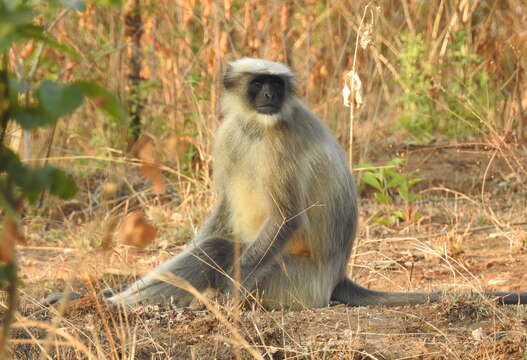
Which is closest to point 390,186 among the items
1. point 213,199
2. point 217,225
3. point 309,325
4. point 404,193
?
point 404,193

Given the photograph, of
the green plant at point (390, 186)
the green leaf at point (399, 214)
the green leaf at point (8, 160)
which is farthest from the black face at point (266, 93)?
the green leaf at point (8, 160)

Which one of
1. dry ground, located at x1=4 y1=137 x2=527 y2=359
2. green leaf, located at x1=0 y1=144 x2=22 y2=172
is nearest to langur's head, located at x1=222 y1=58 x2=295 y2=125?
dry ground, located at x1=4 y1=137 x2=527 y2=359

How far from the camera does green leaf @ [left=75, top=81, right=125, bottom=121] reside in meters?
1.30

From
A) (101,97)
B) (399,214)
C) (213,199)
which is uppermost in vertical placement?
(101,97)

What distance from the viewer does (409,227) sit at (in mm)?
5945

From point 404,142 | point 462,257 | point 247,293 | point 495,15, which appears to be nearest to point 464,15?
point 495,15

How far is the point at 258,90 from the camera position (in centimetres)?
416

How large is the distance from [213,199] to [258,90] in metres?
1.76

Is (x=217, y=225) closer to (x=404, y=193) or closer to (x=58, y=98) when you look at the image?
(x=404, y=193)

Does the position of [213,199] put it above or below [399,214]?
above

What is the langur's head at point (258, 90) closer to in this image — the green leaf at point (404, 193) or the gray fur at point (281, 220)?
the gray fur at point (281, 220)

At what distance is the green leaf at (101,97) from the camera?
130 cm

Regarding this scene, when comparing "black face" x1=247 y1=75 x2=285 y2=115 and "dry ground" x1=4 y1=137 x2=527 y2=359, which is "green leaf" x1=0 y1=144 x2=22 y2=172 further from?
"black face" x1=247 y1=75 x2=285 y2=115

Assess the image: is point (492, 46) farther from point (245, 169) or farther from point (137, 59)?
point (245, 169)
